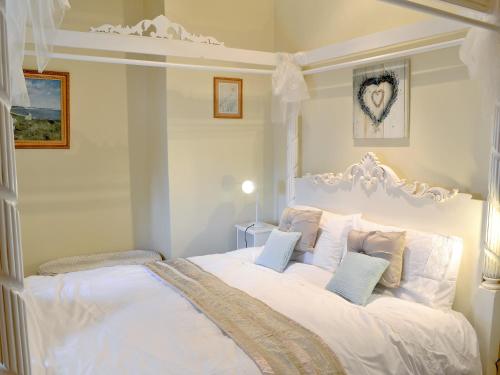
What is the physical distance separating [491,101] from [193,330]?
1.84 metres

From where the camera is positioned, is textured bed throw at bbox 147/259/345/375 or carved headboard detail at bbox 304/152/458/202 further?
carved headboard detail at bbox 304/152/458/202

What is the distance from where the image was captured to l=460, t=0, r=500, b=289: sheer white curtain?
2123 millimetres

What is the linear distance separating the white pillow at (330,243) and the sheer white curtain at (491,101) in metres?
0.88

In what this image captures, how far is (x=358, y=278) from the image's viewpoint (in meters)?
2.44

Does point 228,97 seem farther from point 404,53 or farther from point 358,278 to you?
point 358,278

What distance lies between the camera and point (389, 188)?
287cm

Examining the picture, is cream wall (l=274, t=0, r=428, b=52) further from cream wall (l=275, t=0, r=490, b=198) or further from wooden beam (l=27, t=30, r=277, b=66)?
wooden beam (l=27, t=30, r=277, b=66)

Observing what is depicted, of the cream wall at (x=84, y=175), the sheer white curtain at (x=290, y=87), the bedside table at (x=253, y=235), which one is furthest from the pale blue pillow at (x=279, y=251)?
the cream wall at (x=84, y=175)

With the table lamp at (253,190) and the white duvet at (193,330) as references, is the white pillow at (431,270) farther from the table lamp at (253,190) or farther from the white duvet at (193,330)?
the table lamp at (253,190)

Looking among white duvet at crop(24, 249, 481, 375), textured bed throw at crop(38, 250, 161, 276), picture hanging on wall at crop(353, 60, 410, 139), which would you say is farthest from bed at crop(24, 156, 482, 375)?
textured bed throw at crop(38, 250, 161, 276)

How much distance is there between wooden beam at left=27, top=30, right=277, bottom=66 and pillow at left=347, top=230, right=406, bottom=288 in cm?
163

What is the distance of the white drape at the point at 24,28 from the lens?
1333 mm

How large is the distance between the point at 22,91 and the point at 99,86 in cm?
250

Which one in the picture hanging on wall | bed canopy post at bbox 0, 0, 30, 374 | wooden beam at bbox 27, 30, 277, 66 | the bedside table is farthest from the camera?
the bedside table
